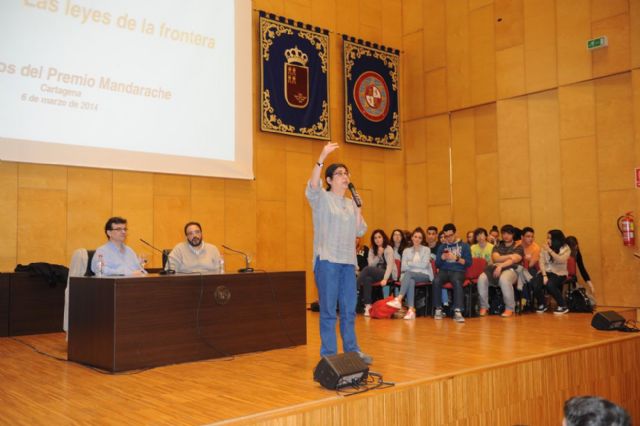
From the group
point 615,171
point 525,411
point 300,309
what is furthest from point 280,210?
point 525,411

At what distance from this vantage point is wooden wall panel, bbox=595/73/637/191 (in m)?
7.48

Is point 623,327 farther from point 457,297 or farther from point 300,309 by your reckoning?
point 300,309

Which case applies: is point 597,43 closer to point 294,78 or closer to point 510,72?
point 510,72

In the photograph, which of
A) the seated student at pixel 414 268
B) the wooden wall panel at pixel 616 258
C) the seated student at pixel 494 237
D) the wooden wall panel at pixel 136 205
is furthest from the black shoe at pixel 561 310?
the wooden wall panel at pixel 136 205

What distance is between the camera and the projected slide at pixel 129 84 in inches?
243

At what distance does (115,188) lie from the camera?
23.5 ft

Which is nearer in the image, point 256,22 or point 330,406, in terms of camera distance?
point 330,406

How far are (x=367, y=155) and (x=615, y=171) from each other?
3.72 meters

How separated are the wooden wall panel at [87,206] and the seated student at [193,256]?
236 cm

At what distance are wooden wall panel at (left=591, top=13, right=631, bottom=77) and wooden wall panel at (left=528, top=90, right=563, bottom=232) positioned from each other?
2.29 ft

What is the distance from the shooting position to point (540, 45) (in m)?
8.32

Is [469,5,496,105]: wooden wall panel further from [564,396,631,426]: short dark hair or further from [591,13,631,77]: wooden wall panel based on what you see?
[564,396,631,426]: short dark hair

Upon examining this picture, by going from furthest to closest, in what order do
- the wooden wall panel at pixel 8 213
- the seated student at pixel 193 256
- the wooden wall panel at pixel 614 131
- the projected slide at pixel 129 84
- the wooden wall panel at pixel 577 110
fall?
the wooden wall panel at pixel 577 110
the wooden wall panel at pixel 614 131
the wooden wall panel at pixel 8 213
the projected slide at pixel 129 84
the seated student at pixel 193 256

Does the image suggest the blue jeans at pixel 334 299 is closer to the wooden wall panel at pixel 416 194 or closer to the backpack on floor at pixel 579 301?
the backpack on floor at pixel 579 301
